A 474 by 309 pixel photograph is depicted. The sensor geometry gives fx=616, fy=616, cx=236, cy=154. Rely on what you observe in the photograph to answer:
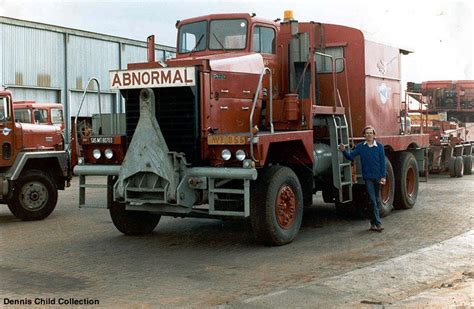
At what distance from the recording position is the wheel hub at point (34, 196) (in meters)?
11.8

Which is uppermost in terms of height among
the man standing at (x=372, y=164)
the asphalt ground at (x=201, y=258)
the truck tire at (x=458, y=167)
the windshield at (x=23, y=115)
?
the windshield at (x=23, y=115)

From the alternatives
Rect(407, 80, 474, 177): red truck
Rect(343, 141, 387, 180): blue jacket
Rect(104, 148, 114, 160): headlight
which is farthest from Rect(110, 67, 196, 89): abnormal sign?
Rect(407, 80, 474, 177): red truck

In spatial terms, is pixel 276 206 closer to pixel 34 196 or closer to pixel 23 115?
pixel 34 196

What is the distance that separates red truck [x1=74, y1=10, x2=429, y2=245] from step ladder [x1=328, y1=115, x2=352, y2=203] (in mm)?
21

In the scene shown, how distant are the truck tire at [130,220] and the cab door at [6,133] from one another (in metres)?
3.06

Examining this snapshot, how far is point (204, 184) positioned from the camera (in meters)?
8.20

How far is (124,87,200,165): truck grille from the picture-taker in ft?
28.0

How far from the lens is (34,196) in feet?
39.0

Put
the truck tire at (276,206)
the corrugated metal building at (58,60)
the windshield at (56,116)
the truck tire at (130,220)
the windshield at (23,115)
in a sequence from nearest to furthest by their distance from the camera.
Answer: the truck tire at (276,206), the truck tire at (130,220), the windshield at (23,115), the windshield at (56,116), the corrugated metal building at (58,60)

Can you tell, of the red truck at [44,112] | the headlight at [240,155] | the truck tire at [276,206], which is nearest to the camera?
the headlight at [240,155]

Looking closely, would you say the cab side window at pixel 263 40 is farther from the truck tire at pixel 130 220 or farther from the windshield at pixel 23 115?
the windshield at pixel 23 115

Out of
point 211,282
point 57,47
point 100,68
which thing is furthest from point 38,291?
point 100,68

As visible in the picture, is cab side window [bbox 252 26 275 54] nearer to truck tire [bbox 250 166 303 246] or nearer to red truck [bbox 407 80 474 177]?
truck tire [bbox 250 166 303 246]

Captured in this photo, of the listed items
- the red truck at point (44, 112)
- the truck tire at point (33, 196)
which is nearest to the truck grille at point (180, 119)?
the truck tire at point (33, 196)
